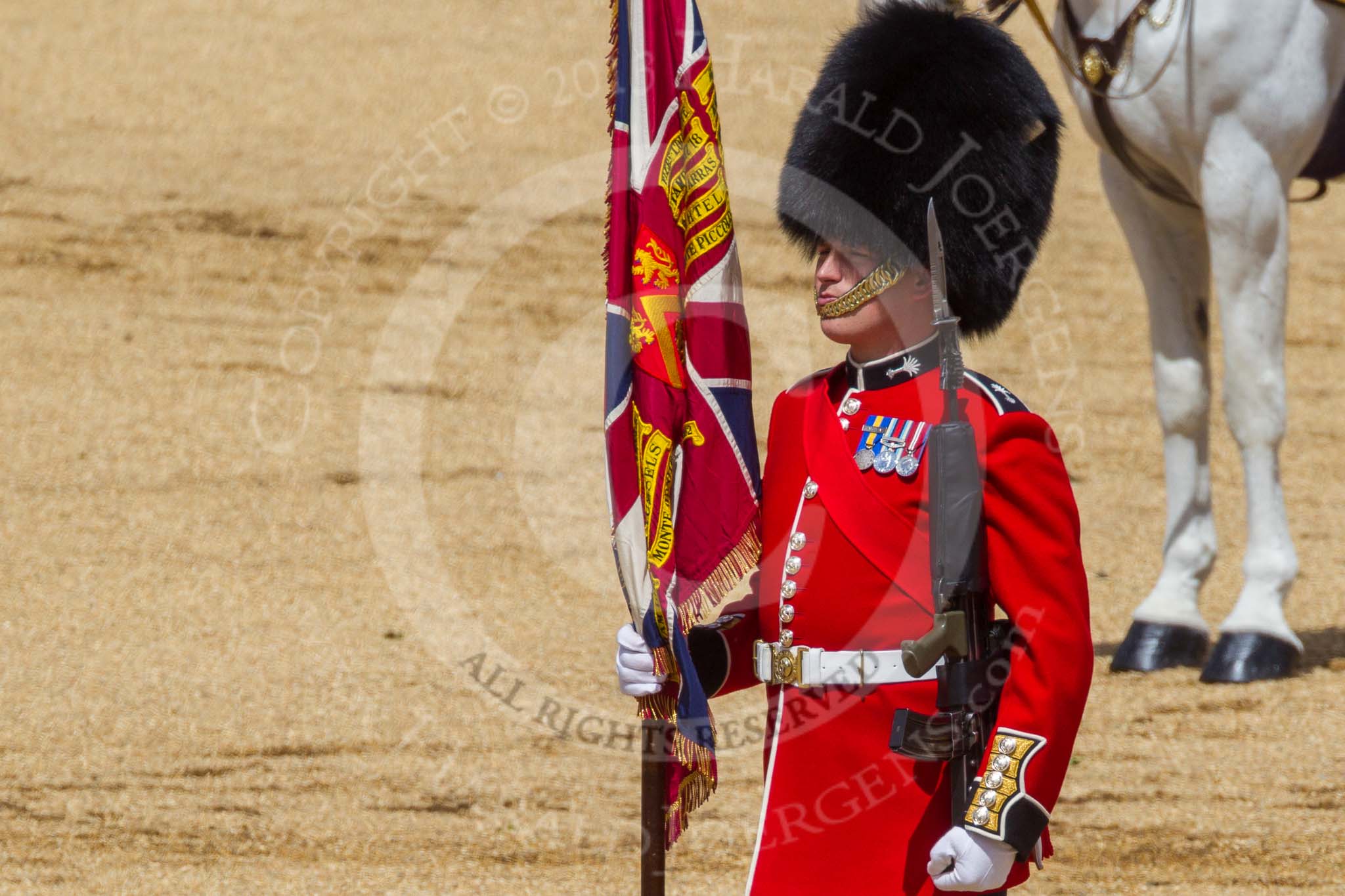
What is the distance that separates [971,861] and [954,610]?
306mm

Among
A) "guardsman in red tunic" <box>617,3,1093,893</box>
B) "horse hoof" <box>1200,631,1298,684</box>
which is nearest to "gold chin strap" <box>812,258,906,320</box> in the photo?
"guardsman in red tunic" <box>617,3,1093,893</box>

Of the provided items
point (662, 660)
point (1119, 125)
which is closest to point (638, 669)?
point (662, 660)

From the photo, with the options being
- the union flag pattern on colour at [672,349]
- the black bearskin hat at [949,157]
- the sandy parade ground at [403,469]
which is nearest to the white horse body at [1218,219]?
the sandy parade ground at [403,469]

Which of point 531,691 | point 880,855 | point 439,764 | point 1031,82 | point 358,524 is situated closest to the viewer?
point 880,855

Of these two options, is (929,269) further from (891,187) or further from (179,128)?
(179,128)

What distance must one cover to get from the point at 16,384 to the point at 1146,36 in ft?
15.3

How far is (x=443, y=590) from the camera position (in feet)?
19.2

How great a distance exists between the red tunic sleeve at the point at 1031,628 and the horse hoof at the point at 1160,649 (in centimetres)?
281

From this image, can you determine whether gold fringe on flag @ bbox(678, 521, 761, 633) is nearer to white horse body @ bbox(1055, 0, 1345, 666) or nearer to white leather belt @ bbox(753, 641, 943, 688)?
white leather belt @ bbox(753, 641, 943, 688)

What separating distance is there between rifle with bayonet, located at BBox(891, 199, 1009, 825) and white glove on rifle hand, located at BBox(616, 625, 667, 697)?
348 mm

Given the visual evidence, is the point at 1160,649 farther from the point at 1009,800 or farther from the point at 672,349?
the point at 1009,800

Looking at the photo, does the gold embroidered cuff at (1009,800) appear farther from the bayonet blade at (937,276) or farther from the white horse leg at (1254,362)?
the white horse leg at (1254,362)

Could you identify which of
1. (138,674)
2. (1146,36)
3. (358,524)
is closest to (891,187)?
(1146,36)

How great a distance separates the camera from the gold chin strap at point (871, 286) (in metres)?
2.38
